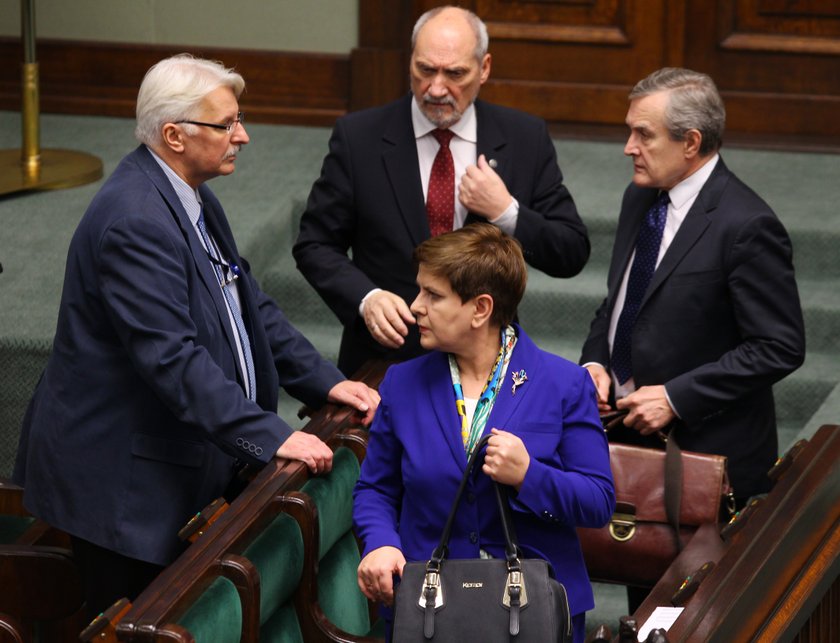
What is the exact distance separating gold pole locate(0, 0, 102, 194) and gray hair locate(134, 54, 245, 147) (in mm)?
2753

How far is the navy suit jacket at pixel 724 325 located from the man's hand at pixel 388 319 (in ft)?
1.72

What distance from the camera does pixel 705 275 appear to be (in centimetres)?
329

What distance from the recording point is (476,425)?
99.3 inches

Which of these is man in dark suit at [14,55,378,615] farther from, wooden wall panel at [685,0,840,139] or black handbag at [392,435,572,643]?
wooden wall panel at [685,0,840,139]

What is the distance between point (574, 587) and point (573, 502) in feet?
0.64

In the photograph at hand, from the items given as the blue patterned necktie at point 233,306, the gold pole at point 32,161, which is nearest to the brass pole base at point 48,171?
the gold pole at point 32,161

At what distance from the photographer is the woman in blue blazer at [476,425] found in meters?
2.50

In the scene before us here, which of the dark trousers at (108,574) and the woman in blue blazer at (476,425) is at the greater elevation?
the woman in blue blazer at (476,425)

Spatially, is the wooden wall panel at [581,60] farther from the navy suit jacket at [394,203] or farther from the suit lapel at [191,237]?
the suit lapel at [191,237]

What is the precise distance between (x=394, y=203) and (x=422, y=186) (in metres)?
0.08

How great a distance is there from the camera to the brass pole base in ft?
18.5

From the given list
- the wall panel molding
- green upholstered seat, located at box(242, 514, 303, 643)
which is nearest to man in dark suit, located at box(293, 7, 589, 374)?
green upholstered seat, located at box(242, 514, 303, 643)

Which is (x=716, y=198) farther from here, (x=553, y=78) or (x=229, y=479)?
(x=553, y=78)

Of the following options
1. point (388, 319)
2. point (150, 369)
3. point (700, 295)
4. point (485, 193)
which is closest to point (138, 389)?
point (150, 369)
